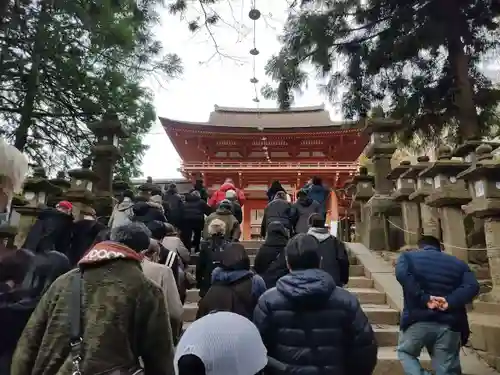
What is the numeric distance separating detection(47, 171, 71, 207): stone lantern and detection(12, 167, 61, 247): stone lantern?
13.6 inches

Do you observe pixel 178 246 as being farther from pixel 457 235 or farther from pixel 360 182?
pixel 360 182

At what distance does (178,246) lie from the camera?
15.1 feet

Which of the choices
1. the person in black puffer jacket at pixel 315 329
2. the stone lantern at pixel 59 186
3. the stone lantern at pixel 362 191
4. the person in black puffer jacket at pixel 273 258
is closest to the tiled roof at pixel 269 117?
the stone lantern at pixel 362 191

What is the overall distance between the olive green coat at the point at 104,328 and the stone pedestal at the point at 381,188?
6.72 metres

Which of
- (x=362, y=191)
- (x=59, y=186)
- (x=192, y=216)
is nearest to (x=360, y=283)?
(x=192, y=216)

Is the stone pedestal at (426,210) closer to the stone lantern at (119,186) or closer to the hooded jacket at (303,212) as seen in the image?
the hooded jacket at (303,212)

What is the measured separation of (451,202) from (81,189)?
5.96 meters

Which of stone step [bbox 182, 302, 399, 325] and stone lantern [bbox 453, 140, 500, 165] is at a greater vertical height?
stone lantern [bbox 453, 140, 500, 165]

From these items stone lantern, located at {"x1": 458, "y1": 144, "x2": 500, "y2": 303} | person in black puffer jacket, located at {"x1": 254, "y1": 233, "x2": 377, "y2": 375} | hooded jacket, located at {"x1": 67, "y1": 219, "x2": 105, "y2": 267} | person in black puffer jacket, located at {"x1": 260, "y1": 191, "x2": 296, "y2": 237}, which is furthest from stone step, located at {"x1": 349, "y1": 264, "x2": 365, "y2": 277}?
person in black puffer jacket, located at {"x1": 254, "y1": 233, "x2": 377, "y2": 375}

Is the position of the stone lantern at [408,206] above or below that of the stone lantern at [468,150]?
below

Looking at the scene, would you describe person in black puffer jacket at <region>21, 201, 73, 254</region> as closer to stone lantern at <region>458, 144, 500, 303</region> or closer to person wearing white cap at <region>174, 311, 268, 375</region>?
person wearing white cap at <region>174, 311, 268, 375</region>

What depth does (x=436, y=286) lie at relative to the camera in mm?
3170

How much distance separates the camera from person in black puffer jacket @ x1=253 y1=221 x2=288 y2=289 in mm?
4207

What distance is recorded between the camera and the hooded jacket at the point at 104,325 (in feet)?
5.47
